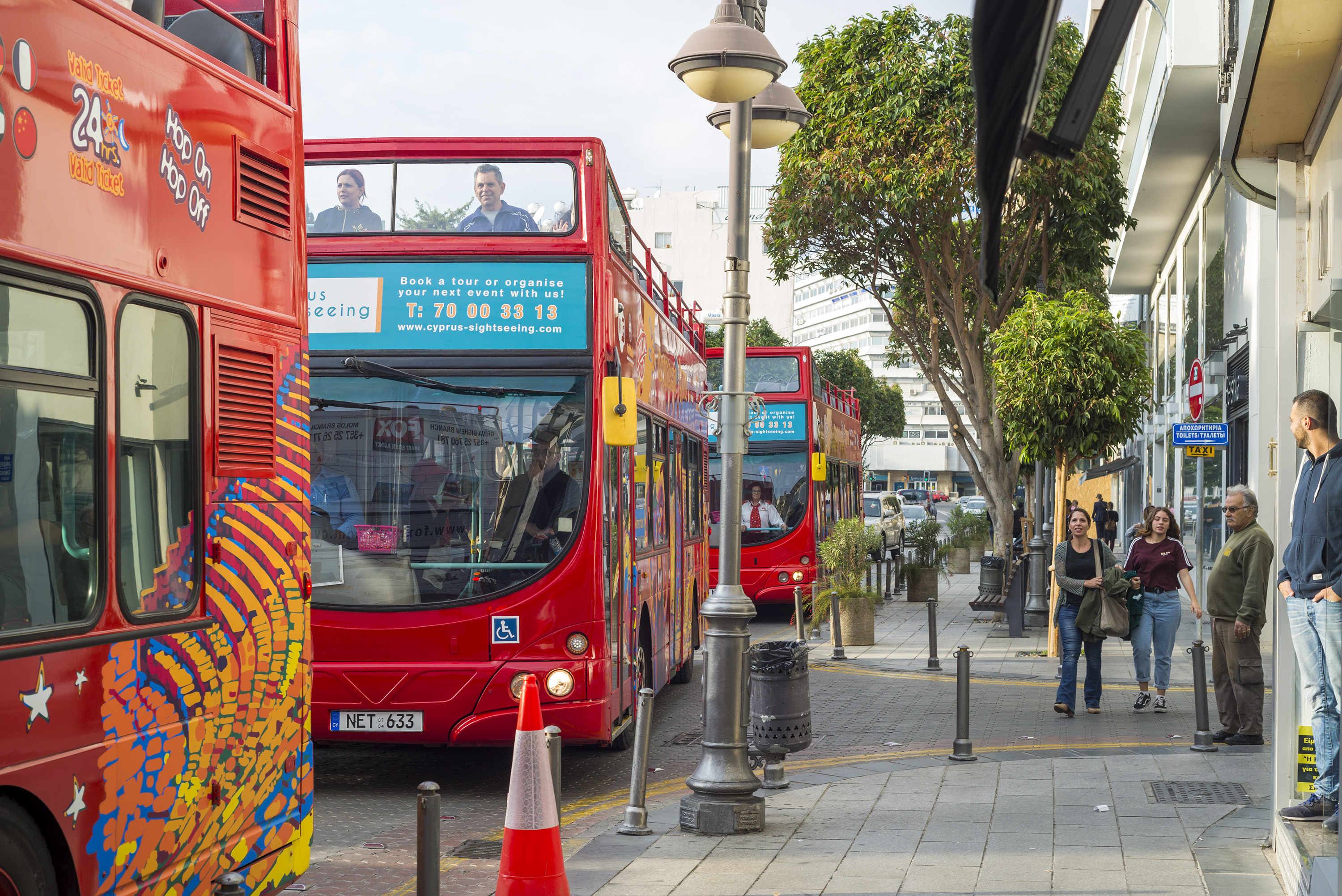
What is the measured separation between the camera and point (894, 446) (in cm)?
11438

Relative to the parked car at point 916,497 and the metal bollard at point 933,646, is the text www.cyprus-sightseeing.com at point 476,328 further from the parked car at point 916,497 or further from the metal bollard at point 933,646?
the parked car at point 916,497

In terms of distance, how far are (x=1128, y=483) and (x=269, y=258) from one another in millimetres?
41239

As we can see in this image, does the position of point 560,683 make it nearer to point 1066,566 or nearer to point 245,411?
point 245,411

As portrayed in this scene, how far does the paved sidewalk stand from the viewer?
6.07 meters

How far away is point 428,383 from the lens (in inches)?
316

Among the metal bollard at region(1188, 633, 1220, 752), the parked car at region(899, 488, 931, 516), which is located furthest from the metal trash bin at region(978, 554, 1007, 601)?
the parked car at region(899, 488, 931, 516)

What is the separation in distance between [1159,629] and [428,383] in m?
7.02

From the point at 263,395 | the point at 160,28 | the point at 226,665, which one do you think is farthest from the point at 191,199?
the point at 226,665

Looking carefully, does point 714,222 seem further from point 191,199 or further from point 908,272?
point 191,199

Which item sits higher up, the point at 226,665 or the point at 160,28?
the point at 160,28

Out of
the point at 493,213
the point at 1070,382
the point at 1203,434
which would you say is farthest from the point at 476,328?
the point at 1070,382

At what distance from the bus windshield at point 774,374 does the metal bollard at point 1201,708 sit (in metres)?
11.6

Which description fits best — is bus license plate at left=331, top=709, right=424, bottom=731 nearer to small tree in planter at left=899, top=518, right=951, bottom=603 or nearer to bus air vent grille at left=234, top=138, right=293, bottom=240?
bus air vent grille at left=234, top=138, right=293, bottom=240

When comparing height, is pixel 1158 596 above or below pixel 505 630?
below
